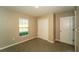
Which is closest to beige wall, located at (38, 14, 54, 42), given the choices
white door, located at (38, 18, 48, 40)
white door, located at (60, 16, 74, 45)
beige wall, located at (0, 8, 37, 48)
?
white door, located at (38, 18, 48, 40)

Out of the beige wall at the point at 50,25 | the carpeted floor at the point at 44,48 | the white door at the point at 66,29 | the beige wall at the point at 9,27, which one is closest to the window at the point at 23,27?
the beige wall at the point at 9,27

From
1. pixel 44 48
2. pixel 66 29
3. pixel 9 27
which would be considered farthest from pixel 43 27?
pixel 9 27

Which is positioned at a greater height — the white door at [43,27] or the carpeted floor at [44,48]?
the white door at [43,27]

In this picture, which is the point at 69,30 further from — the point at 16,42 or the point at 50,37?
the point at 16,42

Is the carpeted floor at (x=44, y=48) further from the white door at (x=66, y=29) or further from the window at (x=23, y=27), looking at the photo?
the window at (x=23, y=27)

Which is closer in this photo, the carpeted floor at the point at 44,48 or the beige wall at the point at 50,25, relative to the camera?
the carpeted floor at the point at 44,48

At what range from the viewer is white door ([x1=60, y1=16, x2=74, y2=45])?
11.5 ft

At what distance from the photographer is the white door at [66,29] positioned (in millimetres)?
3508

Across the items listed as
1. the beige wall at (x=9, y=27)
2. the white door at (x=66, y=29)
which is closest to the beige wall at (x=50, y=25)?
the white door at (x=66, y=29)

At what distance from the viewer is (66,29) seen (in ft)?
12.1

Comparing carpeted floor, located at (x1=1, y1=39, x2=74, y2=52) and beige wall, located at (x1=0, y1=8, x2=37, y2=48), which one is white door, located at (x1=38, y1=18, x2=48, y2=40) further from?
beige wall, located at (x1=0, y1=8, x2=37, y2=48)

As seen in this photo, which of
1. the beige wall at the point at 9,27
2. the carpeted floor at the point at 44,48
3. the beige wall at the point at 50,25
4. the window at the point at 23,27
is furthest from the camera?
the window at the point at 23,27

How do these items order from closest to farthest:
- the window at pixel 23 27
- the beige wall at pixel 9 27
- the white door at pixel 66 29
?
the beige wall at pixel 9 27 < the white door at pixel 66 29 < the window at pixel 23 27
